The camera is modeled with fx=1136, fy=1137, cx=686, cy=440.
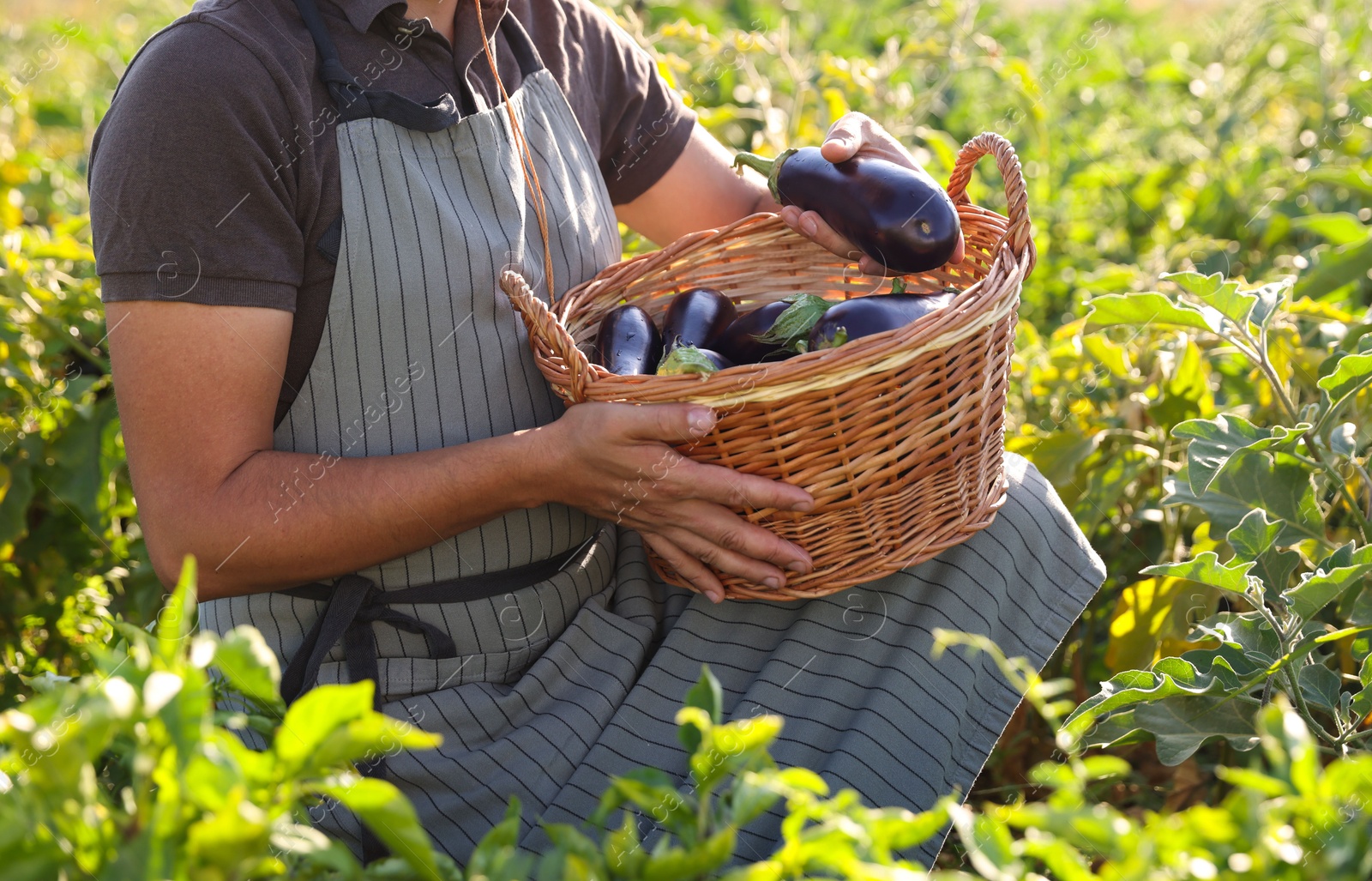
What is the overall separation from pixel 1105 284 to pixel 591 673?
53.7 inches

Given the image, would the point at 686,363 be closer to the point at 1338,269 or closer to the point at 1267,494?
the point at 1267,494

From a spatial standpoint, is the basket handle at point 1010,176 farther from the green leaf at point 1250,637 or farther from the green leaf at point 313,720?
the green leaf at point 313,720

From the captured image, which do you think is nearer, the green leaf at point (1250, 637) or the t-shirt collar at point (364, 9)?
the green leaf at point (1250, 637)

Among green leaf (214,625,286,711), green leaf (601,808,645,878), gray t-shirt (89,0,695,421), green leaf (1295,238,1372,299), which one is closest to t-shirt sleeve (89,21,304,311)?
gray t-shirt (89,0,695,421)

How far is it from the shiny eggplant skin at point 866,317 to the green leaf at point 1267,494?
0.40m

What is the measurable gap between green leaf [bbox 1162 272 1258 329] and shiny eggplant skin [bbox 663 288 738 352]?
55 centimetres

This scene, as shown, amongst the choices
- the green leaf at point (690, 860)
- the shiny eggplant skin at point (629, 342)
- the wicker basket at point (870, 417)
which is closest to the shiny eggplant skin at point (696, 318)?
the shiny eggplant skin at point (629, 342)

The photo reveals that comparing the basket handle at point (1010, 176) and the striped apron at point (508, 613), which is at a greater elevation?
the basket handle at point (1010, 176)

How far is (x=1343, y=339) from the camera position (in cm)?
181

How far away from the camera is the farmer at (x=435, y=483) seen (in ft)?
4.07

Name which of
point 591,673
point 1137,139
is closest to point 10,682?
point 591,673

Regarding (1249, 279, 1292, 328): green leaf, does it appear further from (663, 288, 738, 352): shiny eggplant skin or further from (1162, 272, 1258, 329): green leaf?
(663, 288, 738, 352): shiny eggplant skin

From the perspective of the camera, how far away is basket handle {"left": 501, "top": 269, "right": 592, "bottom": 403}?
1241 millimetres

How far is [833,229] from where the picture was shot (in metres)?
1.62
